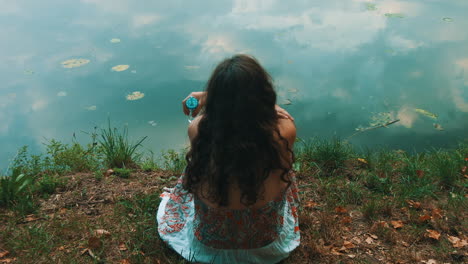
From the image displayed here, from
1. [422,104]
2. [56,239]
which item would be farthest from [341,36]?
[56,239]

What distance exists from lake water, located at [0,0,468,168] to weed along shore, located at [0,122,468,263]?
132cm

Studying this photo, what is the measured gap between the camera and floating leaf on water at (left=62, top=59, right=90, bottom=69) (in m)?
5.72

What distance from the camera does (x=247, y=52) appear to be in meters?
5.72

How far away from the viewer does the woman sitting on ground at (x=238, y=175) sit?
1693mm

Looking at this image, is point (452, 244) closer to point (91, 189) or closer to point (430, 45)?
point (91, 189)

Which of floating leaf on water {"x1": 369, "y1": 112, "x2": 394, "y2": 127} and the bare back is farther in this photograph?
floating leaf on water {"x1": 369, "y1": 112, "x2": 394, "y2": 127}

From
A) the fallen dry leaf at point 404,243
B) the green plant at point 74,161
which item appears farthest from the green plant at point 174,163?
the fallen dry leaf at point 404,243

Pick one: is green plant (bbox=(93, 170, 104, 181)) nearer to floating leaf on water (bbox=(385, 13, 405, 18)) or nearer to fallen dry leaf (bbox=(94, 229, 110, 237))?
fallen dry leaf (bbox=(94, 229, 110, 237))

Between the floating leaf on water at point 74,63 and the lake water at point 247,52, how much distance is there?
0.05 ft

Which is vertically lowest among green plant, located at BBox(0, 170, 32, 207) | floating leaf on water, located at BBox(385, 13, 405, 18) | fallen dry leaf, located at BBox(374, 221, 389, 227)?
fallen dry leaf, located at BBox(374, 221, 389, 227)

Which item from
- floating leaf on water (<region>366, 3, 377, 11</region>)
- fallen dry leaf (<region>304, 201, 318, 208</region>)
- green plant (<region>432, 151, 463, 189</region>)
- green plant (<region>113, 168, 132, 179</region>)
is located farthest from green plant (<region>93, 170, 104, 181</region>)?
floating leaf on water (<region>366, 3, 377, 11</region>)

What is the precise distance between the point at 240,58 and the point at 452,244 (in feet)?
5.22

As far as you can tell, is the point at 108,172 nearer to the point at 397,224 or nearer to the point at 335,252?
the point at 335,252

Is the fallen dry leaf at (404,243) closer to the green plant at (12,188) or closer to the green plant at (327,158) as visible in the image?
the green plant at (327,158)
